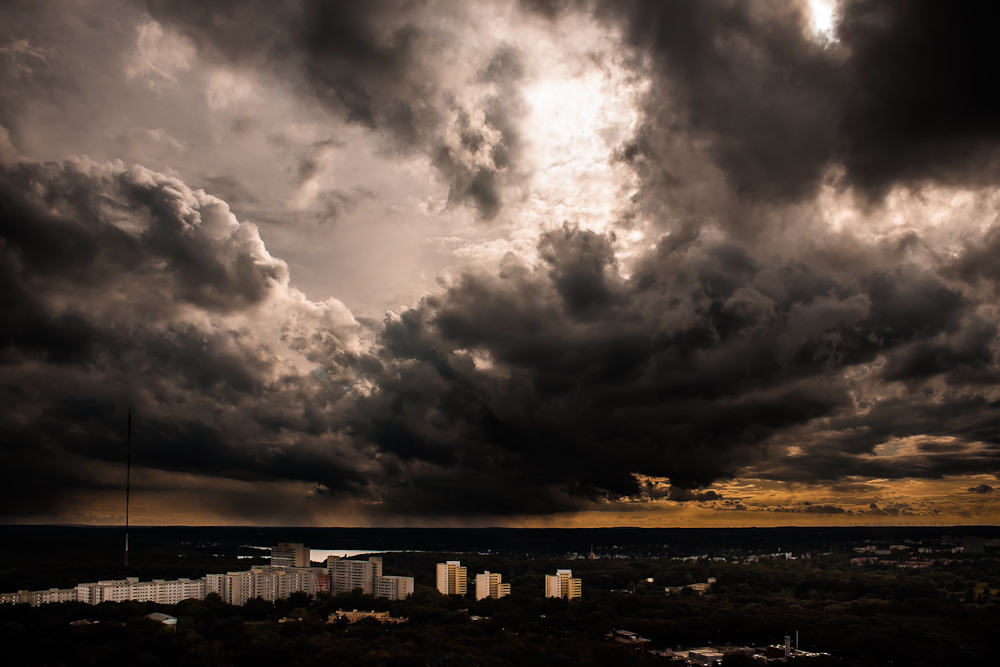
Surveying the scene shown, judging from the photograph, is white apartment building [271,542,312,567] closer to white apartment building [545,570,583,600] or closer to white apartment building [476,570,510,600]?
white apartment building [476,570,510,600]

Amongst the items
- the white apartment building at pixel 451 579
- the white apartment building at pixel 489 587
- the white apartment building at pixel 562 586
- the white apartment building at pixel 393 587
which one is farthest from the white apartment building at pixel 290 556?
the white apartment building at pixel 562 586

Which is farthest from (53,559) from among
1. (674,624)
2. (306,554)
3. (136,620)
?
(674,624)

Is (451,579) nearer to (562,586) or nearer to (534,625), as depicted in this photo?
(562,586)

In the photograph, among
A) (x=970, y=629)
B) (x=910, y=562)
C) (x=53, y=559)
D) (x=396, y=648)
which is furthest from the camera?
(x=910, y=562)

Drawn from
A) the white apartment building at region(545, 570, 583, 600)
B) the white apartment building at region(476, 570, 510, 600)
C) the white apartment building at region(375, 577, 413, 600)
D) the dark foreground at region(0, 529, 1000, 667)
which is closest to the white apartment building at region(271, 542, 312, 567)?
the dark foreground at region(0, 529, 1000, 667)

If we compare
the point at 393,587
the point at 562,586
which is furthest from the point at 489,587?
the point at 393,587

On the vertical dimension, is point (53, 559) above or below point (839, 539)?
above

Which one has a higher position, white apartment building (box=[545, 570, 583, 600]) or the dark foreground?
the dark foreground

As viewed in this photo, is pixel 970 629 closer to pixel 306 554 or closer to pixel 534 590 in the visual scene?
pixel 534 590
